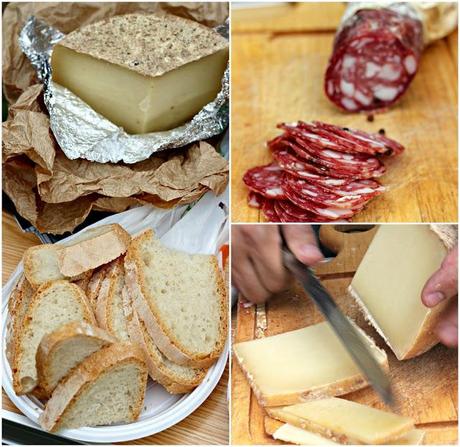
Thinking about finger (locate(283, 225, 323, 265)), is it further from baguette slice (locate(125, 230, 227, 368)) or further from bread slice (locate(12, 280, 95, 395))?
bread slice (locate(12, 280, 95, 395))

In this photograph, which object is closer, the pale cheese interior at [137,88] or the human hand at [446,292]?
the human hand at [446,292]

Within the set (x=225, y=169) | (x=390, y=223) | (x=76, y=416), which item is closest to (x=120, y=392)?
(x=76, y=416)

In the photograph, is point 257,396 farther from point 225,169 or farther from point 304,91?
point 304,91

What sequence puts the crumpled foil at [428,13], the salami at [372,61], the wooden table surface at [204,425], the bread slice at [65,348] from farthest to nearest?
the crumpled foil at [428,13] → the salami at [372,61] → the wooden table surface at [204,425] → the bread slice at [65,348]

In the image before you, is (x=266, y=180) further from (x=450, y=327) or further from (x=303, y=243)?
(x=450, y=327)

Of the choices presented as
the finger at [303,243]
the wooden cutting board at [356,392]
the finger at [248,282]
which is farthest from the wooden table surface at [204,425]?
the finger at [303,243]

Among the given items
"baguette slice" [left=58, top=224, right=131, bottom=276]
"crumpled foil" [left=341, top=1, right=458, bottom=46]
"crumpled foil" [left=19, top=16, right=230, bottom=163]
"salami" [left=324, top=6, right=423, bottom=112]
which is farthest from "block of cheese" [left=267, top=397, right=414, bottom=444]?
"crumpled foil" [left=341, top=1, right=458, bottom=46]

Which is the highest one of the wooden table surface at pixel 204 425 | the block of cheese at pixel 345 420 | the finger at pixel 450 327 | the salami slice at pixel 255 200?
the salami slice at pixel 255 200

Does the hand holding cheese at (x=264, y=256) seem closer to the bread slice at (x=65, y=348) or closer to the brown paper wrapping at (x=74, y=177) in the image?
the brown paper wrapping at (x=74, y=177)
